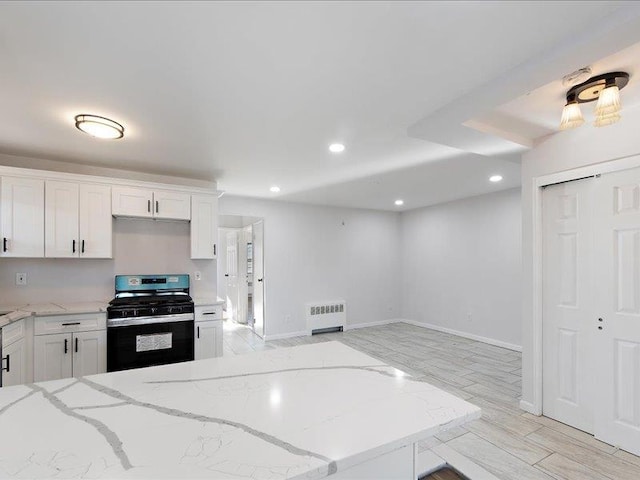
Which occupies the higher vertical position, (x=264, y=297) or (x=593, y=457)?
(x=264, y=297)

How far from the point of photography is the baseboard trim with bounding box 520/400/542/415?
2.83 meters

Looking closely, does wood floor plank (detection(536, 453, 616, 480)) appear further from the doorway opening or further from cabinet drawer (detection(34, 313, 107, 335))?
the doorway opening

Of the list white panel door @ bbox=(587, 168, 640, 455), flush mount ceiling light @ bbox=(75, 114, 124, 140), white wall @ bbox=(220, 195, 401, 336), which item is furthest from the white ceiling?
white wall @ bbox=(220, 195, 401, 336)

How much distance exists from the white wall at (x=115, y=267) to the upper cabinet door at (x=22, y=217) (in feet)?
1.17

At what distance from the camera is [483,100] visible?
6.53 feet

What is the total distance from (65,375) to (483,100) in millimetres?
4158

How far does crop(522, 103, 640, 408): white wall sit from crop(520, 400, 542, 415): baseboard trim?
0.02 m

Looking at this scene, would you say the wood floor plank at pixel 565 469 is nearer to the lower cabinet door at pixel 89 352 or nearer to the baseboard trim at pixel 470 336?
the baseboard trim at pixel 470 336

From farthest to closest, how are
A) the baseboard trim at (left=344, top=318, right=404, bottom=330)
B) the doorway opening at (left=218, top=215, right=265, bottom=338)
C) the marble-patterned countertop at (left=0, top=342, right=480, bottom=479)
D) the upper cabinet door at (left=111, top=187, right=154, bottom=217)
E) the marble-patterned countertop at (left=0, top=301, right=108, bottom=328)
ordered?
the baseboard trim at (left=344, top=318, right=404, bottom=330)
the doorway opening at (left=218, top=215, right=265, bottom=338)
the upper cabinet door at (left=111, top=187, right=154, bottom=217)
the marble-patterned countertop at (left=0, top=301, right=108, bottom=328)
the marble-patterned countertop at (left=0, top=342, right=480, bottom=479)

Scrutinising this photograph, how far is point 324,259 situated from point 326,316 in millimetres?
1110

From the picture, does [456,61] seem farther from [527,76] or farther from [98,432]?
[98,432]

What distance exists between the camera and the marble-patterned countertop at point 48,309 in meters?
2.66

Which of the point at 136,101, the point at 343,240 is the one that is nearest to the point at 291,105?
the point at 136,101

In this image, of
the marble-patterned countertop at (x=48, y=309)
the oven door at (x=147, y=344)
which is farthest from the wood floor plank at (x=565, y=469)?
the marble-patterned countertop at (x=48, y=309)
